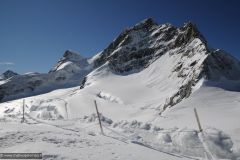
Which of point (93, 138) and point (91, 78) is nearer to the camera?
point (93, 138)

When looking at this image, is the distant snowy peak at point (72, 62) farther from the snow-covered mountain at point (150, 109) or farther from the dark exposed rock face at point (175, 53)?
the snow-covered mountain at point (150, 109)

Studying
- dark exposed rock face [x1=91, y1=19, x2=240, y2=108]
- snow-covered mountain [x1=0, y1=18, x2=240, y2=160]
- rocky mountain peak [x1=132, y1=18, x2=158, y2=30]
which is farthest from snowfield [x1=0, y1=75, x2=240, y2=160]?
rocky mountain peak [x1=132, y1=18, x2=158, y2=30]

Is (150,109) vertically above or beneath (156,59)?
beneath

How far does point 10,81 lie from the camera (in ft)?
410

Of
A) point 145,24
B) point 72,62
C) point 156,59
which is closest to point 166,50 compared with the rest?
point 156,59

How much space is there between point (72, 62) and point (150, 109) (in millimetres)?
105237

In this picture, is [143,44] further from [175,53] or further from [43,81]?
[43,81]

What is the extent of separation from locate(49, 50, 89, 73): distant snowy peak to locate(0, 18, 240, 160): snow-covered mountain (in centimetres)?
4563

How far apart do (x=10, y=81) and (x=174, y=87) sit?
10053 cm

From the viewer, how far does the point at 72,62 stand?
137 m

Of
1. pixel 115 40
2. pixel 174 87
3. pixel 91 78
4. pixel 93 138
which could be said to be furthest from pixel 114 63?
pixel 93 138

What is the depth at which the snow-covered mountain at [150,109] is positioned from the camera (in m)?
15.7

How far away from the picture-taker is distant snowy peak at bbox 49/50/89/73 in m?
132

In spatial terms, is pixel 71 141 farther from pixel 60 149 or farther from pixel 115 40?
pixel 115 40
